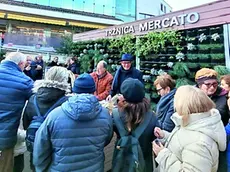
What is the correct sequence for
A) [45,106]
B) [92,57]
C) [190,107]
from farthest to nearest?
[92,57] < [45,106] < [190,107]

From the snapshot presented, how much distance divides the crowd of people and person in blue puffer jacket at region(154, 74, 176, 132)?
1.0 inches

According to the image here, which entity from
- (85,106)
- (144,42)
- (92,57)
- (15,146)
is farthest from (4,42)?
(85,106)

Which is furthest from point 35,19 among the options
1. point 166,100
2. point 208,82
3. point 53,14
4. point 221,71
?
point 208,82

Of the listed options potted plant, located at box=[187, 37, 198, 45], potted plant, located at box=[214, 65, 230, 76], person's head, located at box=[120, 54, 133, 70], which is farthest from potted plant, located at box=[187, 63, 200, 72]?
person's head, located at box=[120, 54, 133, 70]

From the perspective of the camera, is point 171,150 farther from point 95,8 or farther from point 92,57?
point 95,8

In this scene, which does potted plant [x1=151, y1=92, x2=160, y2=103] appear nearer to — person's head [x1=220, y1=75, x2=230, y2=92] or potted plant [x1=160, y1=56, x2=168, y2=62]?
potted plant [x1=160, y1=56, x2=168, y2=62]

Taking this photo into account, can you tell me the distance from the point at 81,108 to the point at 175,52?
199 inches

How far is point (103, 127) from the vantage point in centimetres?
176

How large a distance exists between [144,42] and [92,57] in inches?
125

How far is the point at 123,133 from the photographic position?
1.81 m

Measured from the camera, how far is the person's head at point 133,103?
1788 millimetres

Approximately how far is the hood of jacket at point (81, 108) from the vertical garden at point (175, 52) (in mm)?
3323

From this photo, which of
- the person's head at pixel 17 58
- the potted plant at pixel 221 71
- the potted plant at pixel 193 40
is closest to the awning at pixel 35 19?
the potted plant at pixel 193 40

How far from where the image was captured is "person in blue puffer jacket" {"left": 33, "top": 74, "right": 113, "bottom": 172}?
5.36 ft
